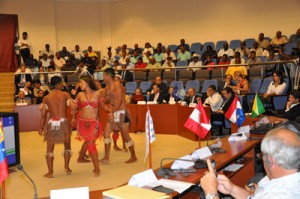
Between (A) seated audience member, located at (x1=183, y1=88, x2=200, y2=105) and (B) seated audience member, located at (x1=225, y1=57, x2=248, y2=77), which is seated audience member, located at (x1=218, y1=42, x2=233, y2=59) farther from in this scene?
(A) seated audience member, located at (x1=183, y1=88, x2=200, y2=105)

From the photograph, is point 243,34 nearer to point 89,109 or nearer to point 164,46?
point 164,46

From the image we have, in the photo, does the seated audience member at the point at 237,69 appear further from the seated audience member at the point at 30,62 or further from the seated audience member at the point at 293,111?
the seated audience member at the point at 30,62

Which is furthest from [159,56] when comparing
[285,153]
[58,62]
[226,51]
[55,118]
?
[285,153]

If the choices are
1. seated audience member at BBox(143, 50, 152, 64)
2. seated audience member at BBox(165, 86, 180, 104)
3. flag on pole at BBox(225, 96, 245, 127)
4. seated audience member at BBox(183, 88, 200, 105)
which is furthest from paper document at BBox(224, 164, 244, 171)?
seated audience member at BBox(143, 50, 152, 64)

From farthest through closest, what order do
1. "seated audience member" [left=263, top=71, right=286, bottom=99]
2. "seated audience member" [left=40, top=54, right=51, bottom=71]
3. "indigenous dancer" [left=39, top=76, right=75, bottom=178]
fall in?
"seated audience member" [left=40, top=54, right=51, bottom=71] < "seated audience member" [left=263, top=71, right=286, bottom=99] < "indigenous dancer" [left=39, top=76, right=75, bottom=178]

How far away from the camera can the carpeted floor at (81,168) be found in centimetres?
538

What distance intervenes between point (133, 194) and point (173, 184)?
50 cm

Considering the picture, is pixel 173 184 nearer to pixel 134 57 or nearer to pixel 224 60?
pixel 224 60

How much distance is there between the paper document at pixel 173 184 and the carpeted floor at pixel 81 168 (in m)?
2.49

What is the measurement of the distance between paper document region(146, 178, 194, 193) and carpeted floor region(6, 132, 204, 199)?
249cm

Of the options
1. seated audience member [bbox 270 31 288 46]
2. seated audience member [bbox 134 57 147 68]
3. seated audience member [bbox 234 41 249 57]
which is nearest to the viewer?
seated audience member [bbox 234 41 249 57]

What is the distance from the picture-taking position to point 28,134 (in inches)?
404

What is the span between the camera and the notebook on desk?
235 cm

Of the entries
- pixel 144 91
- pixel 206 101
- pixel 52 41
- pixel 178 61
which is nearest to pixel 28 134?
pixel 144 91
